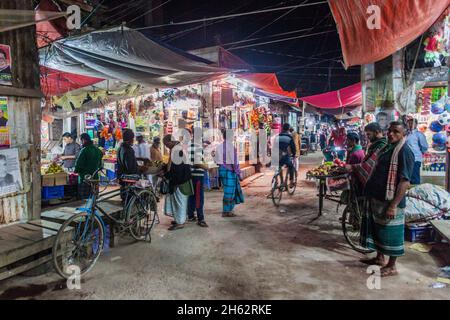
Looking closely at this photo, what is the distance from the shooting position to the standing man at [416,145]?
6.63 meters

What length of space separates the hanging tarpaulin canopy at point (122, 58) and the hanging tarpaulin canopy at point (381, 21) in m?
3.00

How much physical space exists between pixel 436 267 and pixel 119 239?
5109 mm

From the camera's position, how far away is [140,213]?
18.5 feet

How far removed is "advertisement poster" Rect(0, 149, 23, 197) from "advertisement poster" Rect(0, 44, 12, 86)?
95 centimetres

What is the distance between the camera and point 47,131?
46.2ft

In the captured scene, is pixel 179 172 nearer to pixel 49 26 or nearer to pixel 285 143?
pixel 49 26

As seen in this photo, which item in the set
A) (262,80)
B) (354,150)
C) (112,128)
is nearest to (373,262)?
(354,150)

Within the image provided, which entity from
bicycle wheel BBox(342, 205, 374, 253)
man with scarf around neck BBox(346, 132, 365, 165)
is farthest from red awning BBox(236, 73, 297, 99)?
bicycle wheel BBox(342, 205, 374, 253)

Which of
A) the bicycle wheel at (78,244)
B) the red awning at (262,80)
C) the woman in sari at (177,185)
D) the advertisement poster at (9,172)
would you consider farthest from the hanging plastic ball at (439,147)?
the advertisement poster at (9,172)

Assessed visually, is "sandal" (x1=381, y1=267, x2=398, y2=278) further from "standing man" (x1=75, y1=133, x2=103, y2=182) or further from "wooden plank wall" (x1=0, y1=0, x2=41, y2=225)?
"standing man" (x1=75, y1=133, x2=103, y2=182)

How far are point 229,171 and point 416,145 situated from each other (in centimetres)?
408

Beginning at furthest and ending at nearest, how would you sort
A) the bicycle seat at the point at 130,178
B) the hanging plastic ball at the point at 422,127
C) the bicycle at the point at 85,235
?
the hanging plastic ball at the point at 422,127 < the bicycle seat at the point at 130,178 < the bicycle at the point at 85,235

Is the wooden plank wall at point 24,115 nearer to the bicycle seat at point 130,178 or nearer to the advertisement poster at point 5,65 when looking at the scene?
the advertisement poster at point 5,65
